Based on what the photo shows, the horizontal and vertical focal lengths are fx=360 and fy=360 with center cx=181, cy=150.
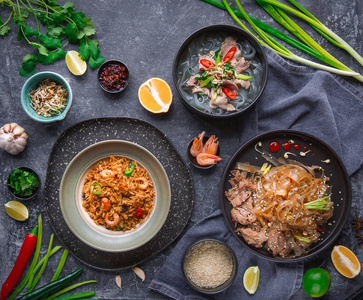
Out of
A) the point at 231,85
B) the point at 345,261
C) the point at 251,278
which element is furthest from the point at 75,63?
the point at 345,261

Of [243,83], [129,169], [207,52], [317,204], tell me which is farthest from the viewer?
[207,52]

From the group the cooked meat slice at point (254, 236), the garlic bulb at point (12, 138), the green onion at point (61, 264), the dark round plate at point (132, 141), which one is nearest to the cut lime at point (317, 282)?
the cooked meat slice at point (254, 236)

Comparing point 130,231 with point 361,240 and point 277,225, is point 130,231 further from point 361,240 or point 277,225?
point 361,240

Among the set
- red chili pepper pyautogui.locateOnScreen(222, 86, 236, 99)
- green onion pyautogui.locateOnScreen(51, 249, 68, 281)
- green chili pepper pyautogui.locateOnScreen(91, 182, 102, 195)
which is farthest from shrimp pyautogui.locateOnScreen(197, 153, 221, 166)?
green onion pyautogui.locateOnScreen(51, 249, 68, 281)

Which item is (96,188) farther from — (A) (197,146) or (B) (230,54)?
(B) (230,54)

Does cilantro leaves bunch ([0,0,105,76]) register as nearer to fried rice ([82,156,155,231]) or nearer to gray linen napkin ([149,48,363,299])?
fried rice ([82,156,155,231])

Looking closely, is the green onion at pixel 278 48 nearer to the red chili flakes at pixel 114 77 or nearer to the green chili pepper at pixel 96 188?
the red chili flakes at pixel 114 77

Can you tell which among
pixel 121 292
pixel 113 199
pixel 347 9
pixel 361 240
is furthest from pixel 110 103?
pixel 361 240
